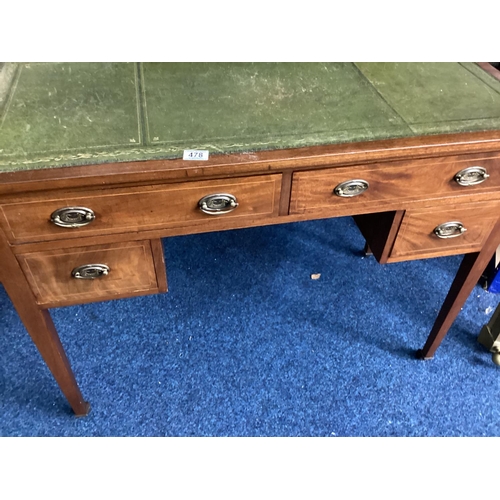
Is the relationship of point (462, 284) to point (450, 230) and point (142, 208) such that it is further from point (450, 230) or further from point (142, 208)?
point (142, 208)

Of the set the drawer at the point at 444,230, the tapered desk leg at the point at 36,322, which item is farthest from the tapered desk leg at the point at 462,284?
the tapered desk leg at the point at 36,322

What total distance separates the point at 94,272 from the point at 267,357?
66cm

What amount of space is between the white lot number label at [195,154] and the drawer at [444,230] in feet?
1.54

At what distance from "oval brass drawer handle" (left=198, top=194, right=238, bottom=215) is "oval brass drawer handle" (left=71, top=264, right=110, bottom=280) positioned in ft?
0.77

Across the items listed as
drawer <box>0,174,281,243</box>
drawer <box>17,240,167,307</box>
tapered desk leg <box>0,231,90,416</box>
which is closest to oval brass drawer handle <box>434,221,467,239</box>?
drawer <box>0,174,281,243</box>

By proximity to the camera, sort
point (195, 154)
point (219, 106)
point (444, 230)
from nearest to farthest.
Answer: point (195, 154) → point (219, 106) → point (444, 230)

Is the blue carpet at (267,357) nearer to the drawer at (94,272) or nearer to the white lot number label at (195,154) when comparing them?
the drawer at (94,272)

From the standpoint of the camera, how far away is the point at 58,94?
86cm

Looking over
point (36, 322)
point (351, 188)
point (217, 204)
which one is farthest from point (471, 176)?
point (36, 322)

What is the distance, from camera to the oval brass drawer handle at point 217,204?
81 cm

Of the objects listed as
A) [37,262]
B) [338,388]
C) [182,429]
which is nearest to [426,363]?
[338,388]

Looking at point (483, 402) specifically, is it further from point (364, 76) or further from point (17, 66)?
point (17, 66)

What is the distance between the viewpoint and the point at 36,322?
0.93 meters

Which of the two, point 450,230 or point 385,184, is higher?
point 385,184
